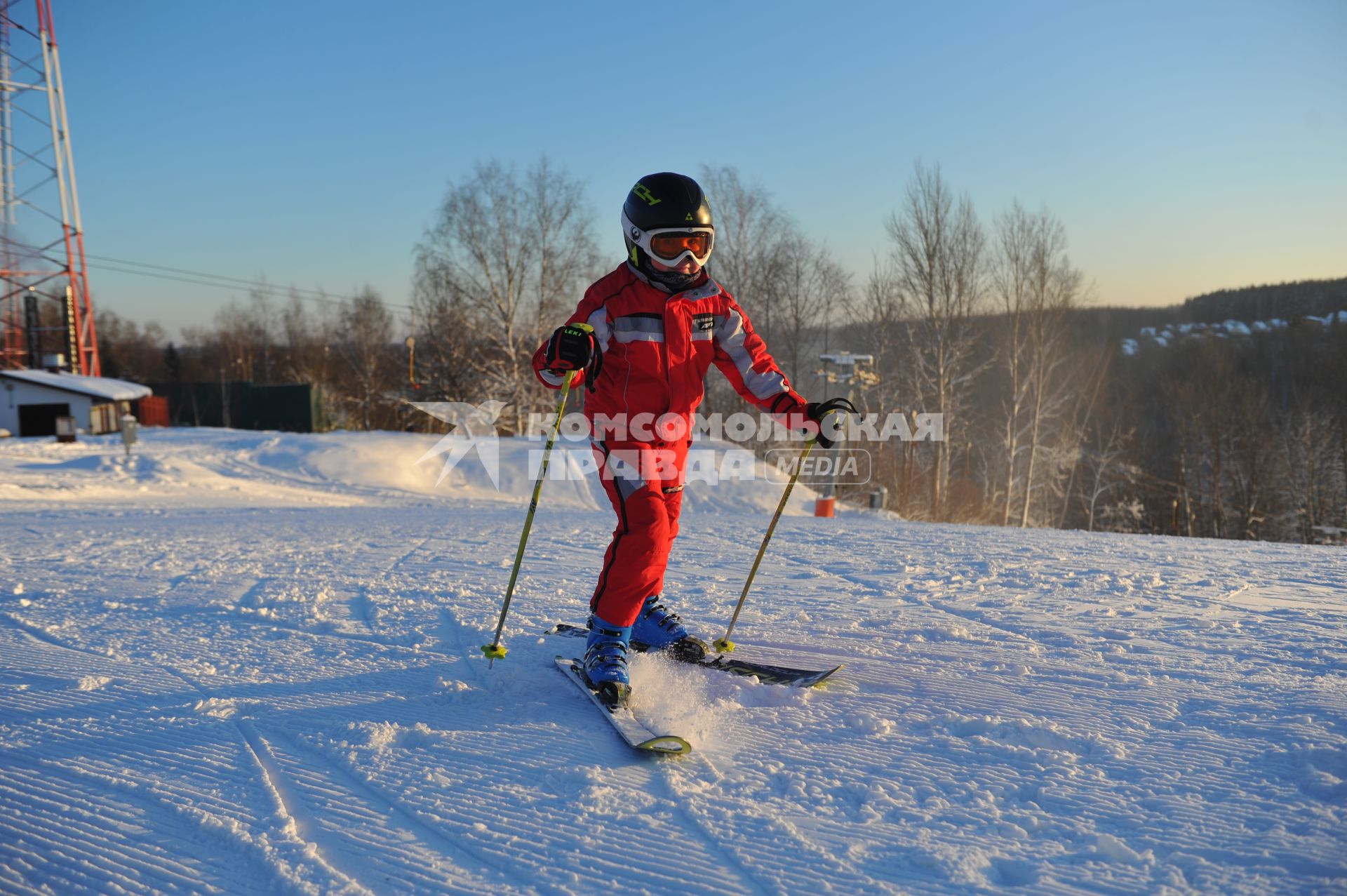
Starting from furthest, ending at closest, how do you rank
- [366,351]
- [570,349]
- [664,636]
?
[366,351]
[664,636]
[570,349]

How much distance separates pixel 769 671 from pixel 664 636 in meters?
0.49

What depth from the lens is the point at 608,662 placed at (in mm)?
2543

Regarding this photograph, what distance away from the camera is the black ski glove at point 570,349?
253 centimetres

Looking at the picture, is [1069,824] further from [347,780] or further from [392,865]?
[347,780]

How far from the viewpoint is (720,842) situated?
1.65 metres

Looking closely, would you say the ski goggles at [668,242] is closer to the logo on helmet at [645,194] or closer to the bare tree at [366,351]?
the logo on helmet at [645,194]

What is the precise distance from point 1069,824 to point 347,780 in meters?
1.74

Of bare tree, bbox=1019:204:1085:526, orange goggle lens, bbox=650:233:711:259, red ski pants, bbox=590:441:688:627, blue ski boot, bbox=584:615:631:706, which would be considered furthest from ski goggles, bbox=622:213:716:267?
bare tree, bbox=1019:204:1085:526

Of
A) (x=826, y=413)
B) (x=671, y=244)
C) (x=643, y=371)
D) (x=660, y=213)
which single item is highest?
(x=660, y=213)

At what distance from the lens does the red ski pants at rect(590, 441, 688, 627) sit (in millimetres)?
2643

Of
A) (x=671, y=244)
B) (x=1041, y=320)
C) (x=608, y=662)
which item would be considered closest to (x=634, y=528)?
(x=608, y=662)

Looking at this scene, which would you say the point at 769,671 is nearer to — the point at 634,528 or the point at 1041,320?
the point at 634,528

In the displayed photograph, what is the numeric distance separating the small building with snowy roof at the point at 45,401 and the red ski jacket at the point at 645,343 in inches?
951

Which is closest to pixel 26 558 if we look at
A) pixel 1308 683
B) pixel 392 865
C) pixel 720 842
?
pixel 392 865
